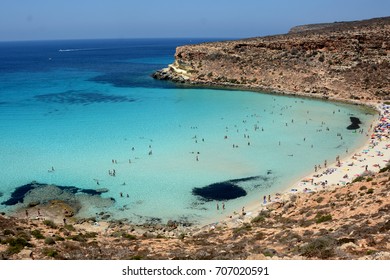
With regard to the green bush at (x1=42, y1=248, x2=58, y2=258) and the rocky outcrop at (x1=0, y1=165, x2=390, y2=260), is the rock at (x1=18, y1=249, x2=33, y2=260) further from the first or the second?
the green bush at (x1=42, y1=248, x2=58, y2=258)

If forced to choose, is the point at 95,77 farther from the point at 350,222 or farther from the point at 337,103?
the point at 350,222

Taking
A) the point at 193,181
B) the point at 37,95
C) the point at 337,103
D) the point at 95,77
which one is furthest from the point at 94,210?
the point at 95,77

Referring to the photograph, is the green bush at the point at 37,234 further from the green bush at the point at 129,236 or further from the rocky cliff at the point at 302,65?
the rocky cliff at the point at 302,65

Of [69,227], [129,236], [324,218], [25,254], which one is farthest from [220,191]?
[25,254]

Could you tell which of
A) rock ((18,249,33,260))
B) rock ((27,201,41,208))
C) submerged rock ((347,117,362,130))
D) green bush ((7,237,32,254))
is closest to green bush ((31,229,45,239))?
green bush ((7,237,32,254))

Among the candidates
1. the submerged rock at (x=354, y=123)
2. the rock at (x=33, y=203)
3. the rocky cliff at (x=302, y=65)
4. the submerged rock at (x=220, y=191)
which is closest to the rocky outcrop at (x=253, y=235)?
the rock at (x=33, y=203)

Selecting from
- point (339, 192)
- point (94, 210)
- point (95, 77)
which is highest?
point (95, 77)

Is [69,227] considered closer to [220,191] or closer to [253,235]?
[253,235]
